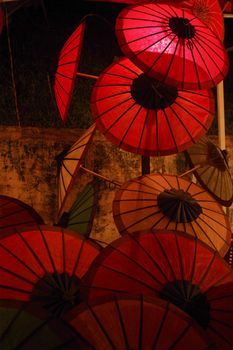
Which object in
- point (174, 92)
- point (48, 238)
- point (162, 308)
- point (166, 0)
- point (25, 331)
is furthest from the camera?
point (166, 0)

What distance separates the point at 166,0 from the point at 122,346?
2.85 m

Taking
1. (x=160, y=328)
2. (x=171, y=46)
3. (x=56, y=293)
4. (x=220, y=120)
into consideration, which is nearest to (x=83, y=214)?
(x=56, y=293)

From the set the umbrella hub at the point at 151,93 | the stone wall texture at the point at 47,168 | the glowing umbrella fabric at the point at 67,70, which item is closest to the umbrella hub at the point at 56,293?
the glowing umbrella fabric at the point at 67,70

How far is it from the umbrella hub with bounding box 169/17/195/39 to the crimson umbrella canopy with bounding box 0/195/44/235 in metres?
1.72

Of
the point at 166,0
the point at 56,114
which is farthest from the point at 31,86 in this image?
the point at 166,0

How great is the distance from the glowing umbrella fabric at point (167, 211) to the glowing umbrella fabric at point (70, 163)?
1.28ft

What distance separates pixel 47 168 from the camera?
4.10 meters

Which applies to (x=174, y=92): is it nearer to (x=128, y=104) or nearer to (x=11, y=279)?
(x=128, y=104)

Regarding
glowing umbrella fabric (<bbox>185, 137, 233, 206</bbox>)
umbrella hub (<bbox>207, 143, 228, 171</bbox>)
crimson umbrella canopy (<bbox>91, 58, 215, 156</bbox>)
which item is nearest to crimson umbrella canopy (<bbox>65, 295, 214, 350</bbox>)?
crimson umbrella canopy (<bbox>91, 58, 215, 156</bbox>)

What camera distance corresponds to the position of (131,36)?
2.17 metres

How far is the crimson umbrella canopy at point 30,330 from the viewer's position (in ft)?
4.05

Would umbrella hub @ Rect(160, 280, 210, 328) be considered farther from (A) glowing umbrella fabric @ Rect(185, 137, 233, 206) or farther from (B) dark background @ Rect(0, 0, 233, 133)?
(B) dark background @ Rect(0, 0, 233, 133)

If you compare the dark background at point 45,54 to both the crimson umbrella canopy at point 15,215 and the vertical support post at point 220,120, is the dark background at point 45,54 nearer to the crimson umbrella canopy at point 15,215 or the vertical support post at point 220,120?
the vertical support post at point 220,120

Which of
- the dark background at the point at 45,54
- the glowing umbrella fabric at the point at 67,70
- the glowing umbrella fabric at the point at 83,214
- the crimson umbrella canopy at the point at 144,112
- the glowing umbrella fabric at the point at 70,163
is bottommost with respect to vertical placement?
the glowing umbrella fabric at the point at 83,214
